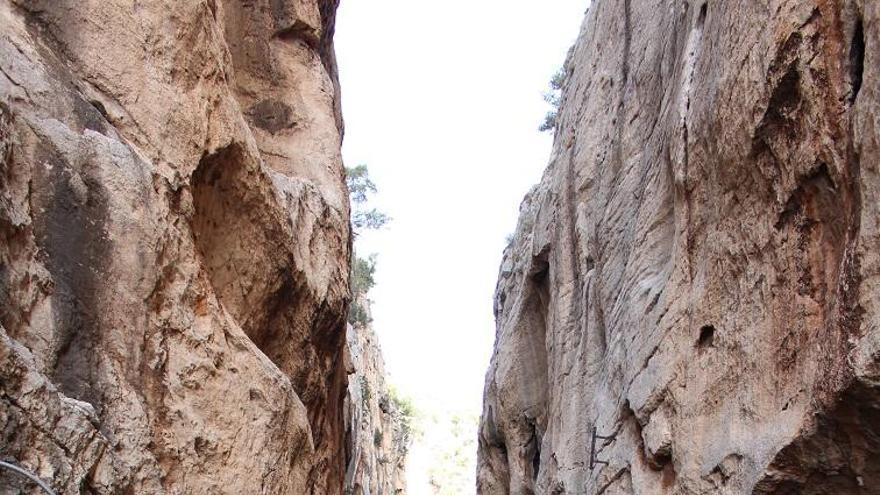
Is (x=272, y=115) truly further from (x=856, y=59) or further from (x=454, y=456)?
(x=454, y=456)

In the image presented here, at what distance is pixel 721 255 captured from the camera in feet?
27.7

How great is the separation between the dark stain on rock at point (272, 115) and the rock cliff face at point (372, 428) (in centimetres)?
1249

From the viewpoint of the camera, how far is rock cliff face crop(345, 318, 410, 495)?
2592cm

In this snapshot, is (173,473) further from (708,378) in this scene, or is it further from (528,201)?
(528,201)

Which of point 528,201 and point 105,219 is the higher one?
point 528,201

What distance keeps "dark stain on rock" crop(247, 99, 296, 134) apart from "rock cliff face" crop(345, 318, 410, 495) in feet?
41.0

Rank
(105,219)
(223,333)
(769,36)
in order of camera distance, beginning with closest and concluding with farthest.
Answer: (105,219)
(769,36)
(223,333)

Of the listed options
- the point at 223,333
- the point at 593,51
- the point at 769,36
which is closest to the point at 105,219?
the point at 223,333

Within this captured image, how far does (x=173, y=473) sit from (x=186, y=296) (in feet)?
4.48

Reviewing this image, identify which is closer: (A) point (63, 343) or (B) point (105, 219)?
(A) point (63, 343)

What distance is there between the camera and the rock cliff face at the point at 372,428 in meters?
25.9

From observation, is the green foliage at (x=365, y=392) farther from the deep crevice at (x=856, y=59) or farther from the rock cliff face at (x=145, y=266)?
the deep crevice at (x=856, y=59)

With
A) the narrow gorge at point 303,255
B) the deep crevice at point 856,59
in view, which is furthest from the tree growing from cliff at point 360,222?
the deep crevice at point 856,59

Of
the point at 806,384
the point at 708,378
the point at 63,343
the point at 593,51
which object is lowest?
the point at 63,343
